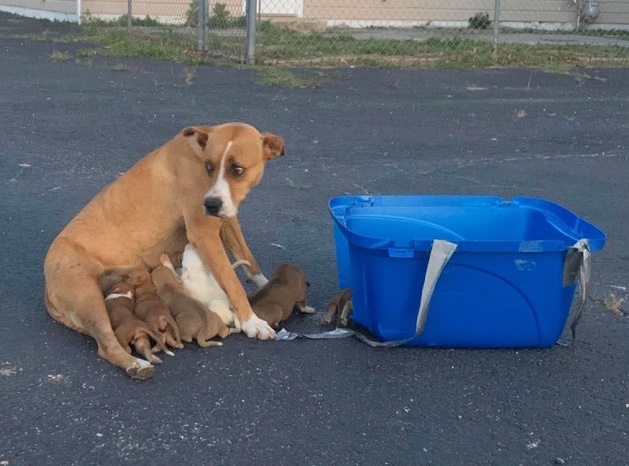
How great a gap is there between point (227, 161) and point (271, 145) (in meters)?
0.33

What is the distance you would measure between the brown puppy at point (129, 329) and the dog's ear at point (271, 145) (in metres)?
1.02

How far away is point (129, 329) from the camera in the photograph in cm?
405

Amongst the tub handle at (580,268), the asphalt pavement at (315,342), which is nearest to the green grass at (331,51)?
the asphalt pavement at (315,342)

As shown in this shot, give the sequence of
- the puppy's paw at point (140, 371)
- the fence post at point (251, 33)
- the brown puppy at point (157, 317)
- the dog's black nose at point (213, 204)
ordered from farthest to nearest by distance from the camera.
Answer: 1. the fence post at point (251, 33)
2. the dog's black nose at point (213, 204)
3. the brown puppy at point (157, 317)
4. the puppy's paw at point (140, 371)

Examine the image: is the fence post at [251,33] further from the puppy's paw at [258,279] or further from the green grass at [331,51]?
the puppy's paw at [258,279]

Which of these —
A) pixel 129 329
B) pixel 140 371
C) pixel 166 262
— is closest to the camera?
pixel 140 371

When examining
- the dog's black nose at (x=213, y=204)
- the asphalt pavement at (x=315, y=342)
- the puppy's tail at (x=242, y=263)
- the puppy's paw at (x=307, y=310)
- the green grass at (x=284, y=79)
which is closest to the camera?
the asphalt pavement at (x=315, y=342)

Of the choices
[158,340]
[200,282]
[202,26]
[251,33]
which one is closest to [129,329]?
[158,340]

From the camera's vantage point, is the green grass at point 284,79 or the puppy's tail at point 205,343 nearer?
the puppy's tail at point 205,343

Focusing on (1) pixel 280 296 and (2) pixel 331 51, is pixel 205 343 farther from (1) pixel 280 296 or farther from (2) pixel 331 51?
(2) pixel 331 51

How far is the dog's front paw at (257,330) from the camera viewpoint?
435 centimetres

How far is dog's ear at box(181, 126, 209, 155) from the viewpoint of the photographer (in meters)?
4.43

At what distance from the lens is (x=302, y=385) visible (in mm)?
3904

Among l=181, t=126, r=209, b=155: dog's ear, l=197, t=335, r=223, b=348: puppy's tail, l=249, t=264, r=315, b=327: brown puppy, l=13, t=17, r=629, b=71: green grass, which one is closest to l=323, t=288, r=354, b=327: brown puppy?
l=249, t=264, r=315, b=327: brown puppy
